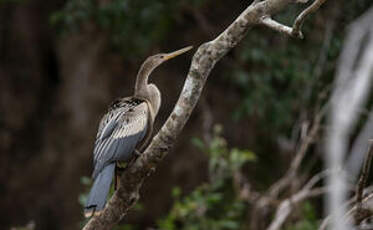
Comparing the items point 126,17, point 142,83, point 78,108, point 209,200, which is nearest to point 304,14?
point 142,83

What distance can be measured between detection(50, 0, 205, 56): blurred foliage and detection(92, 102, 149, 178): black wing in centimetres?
188

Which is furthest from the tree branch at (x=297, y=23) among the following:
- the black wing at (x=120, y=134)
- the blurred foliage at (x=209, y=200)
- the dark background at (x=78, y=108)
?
the dark background at (x=78, y=108)

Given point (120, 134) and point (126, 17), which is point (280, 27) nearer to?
point (120, 134)

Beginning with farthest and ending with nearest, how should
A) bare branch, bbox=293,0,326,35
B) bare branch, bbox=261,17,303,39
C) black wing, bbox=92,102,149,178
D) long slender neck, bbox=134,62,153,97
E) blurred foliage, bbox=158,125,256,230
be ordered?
blurred foliage, bbox=158,125,256,230
long slender neck, bbox=134,62,153,97
black wing, bbox=92,102,149,178
bare branch, bbox=261,17,303,39
bare branch, bbox=293,0,326,35

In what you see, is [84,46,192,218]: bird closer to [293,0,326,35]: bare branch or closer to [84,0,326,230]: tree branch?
[84,0,326,230]: tree branch

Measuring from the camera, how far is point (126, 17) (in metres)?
5.02

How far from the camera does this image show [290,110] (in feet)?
16.4

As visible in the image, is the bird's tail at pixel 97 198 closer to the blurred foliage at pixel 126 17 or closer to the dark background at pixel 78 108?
the blurred foliage at pixel 126 17

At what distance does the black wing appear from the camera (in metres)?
2.84

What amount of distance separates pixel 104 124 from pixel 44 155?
3.91m

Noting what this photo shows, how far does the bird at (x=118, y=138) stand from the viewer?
2.69 meters

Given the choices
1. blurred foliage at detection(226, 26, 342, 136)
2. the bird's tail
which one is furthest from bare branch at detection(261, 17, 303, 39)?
blurred foliage at detection(226, 26, 342, 136)

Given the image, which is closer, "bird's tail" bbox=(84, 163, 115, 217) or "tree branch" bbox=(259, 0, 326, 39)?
"tree branch" bbox=(259, 0, 326, 39)

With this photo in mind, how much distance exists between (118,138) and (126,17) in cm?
232
